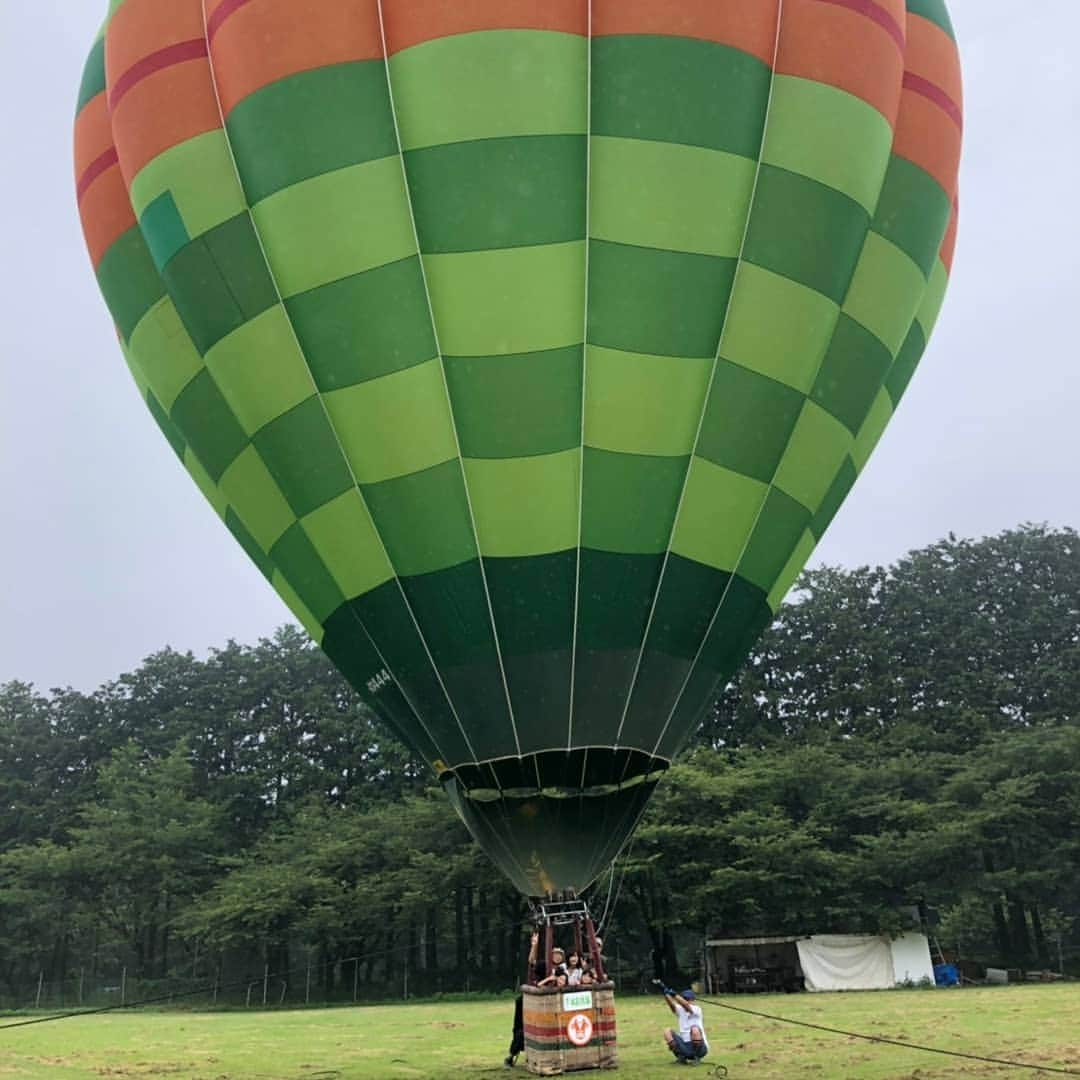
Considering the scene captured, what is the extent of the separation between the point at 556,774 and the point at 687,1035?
2794 millimetres

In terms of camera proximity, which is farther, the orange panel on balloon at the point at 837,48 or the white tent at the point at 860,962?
the white tent at the point at 860,962

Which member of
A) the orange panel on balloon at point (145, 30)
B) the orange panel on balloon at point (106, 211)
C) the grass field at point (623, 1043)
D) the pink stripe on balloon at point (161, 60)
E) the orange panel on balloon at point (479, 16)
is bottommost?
the grass field at point (623, 1043)

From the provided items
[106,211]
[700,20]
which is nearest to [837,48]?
Answer: [700,20]

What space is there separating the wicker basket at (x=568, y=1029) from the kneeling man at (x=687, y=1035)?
3.75 feet

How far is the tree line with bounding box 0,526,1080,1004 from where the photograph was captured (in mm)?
21922

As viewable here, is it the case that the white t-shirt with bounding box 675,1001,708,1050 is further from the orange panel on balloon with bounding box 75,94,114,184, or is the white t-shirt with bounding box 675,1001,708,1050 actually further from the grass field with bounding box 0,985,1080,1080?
the orange panel on balloon with bounding box 75,94,114,184

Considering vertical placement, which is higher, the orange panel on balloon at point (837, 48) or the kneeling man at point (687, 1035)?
the orange panel on balloon at point (837, 48)

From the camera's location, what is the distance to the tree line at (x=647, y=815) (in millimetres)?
21922

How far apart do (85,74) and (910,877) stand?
67.6 feet

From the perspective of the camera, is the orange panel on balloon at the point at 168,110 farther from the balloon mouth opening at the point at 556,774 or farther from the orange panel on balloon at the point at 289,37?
the balloon mouth opening at the point at 556,774

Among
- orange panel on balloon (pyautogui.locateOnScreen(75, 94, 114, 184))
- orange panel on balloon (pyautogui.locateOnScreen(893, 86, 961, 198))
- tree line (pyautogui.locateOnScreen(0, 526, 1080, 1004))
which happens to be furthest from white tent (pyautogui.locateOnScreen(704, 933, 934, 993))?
orange panel on balloon (pyautogui.locateOnScreen(75, 94, 114, 184))

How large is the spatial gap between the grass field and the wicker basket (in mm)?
374

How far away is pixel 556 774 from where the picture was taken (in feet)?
19.5

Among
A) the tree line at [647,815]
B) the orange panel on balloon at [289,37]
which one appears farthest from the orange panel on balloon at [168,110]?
the tree line at [647,815]
